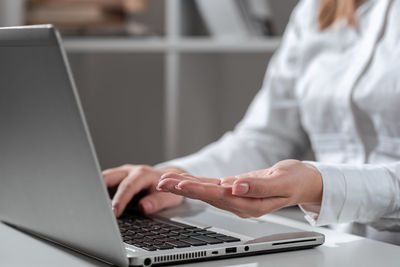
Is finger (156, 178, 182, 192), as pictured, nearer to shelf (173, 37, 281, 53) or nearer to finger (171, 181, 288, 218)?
finger (171, 181, 288, 218)

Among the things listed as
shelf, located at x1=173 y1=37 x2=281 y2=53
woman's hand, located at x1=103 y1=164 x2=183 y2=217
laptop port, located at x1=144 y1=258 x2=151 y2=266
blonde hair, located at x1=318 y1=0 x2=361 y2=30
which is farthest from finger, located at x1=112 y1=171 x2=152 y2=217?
shelf, located at x1=173 y1=37 x2=281 y2=53

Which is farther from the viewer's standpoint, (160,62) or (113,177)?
(160,62)

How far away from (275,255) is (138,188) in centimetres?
26

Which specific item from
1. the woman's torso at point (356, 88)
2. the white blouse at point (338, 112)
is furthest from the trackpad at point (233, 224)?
the woman's torso at point (356, 88)

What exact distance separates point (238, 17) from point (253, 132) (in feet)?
2.03

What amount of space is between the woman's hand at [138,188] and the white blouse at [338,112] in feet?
0.67

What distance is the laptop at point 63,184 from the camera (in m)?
0.52

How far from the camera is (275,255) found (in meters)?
0.64

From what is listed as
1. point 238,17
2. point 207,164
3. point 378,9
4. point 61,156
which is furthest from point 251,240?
point 238,17

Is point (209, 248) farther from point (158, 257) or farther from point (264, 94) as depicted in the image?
point (264, 94)

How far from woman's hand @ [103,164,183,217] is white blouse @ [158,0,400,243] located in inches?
8.0

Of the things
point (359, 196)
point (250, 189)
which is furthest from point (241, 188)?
point (359, 196)

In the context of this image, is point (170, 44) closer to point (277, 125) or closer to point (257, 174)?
point (277, 125)

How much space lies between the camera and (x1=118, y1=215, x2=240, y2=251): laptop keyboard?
62 cm
